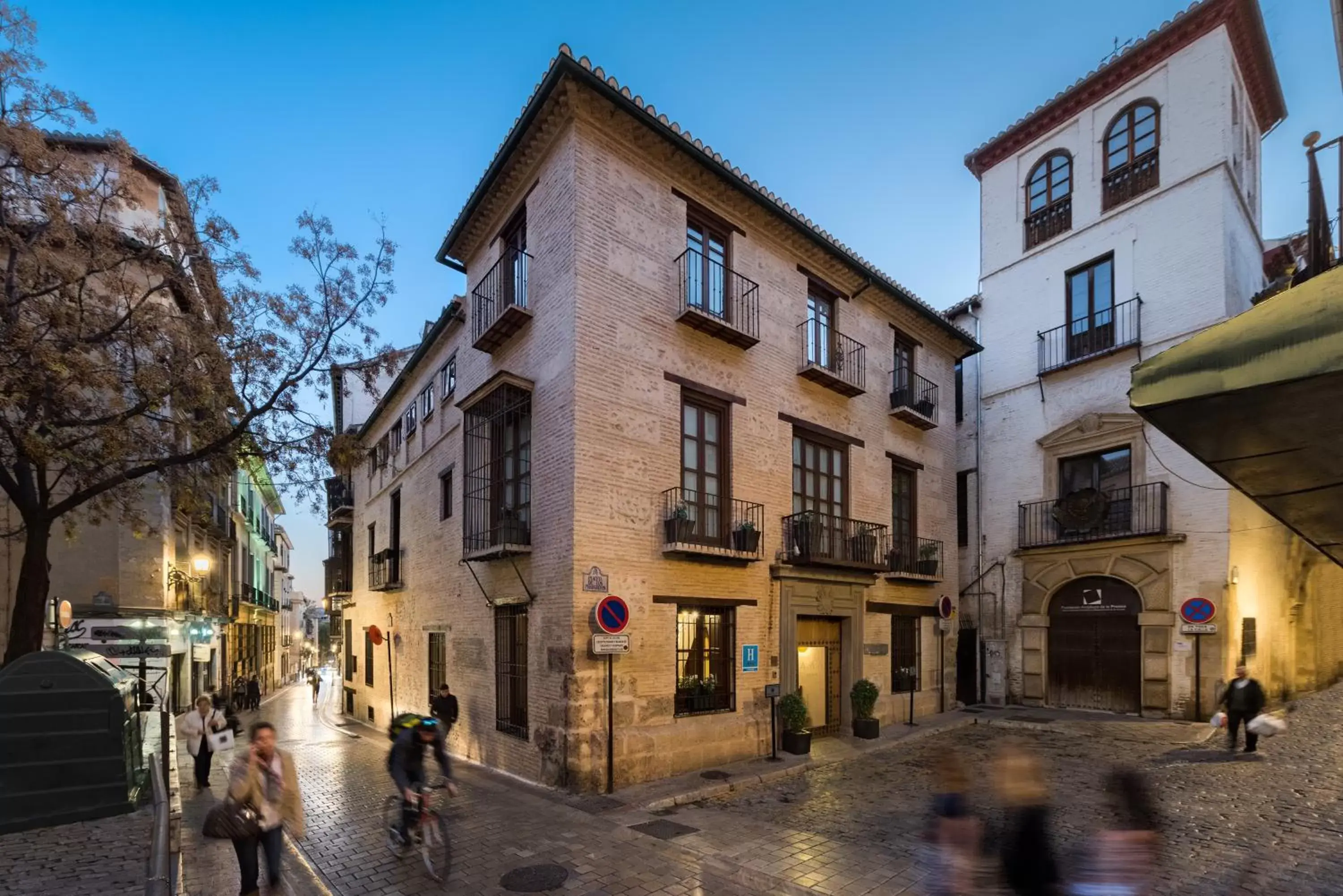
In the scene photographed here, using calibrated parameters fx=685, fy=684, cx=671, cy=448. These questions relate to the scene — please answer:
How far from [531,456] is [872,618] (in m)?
8.81

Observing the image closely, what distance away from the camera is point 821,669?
571 inches

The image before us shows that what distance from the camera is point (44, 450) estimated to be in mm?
9141

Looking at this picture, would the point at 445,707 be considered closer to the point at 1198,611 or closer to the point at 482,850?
the point at 482,850

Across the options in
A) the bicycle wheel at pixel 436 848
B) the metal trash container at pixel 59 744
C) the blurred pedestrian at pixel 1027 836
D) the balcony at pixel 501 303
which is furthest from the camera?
the balcony at pixel 501 303

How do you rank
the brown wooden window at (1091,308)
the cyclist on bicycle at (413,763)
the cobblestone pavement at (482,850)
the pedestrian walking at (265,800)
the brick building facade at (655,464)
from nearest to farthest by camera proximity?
the pedestrian walking at (265,800)
the cobblestone pavement at (482,850)
the cyclist on bicycle at (413,763)
the brick building facade at (655,464)
the brown wooden window at (1091,308)

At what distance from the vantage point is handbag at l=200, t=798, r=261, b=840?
5.68m

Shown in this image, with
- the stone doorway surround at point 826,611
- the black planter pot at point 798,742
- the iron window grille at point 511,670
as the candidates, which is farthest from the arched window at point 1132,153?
the iron window grille at point 511,670

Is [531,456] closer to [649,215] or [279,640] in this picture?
[649,215]

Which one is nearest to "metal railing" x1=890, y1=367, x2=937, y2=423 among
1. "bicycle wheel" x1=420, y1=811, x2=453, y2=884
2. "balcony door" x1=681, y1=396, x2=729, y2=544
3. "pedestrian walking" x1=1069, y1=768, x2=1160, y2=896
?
"balcony door" x1=681, y1=396, x2=729, y2=544

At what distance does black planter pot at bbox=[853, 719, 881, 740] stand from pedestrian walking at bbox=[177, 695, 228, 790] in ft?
38.0

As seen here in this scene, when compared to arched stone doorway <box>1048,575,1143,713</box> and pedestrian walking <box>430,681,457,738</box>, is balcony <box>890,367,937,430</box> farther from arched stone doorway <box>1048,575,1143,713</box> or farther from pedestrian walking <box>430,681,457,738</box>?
pedestrian walking <box>430,681,457,738</box>

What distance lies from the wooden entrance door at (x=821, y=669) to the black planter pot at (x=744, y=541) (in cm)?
277

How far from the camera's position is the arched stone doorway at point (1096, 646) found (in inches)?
650

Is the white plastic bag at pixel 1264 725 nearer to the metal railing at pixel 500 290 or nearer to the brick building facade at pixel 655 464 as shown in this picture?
the brick building facade at pixel 655 464
